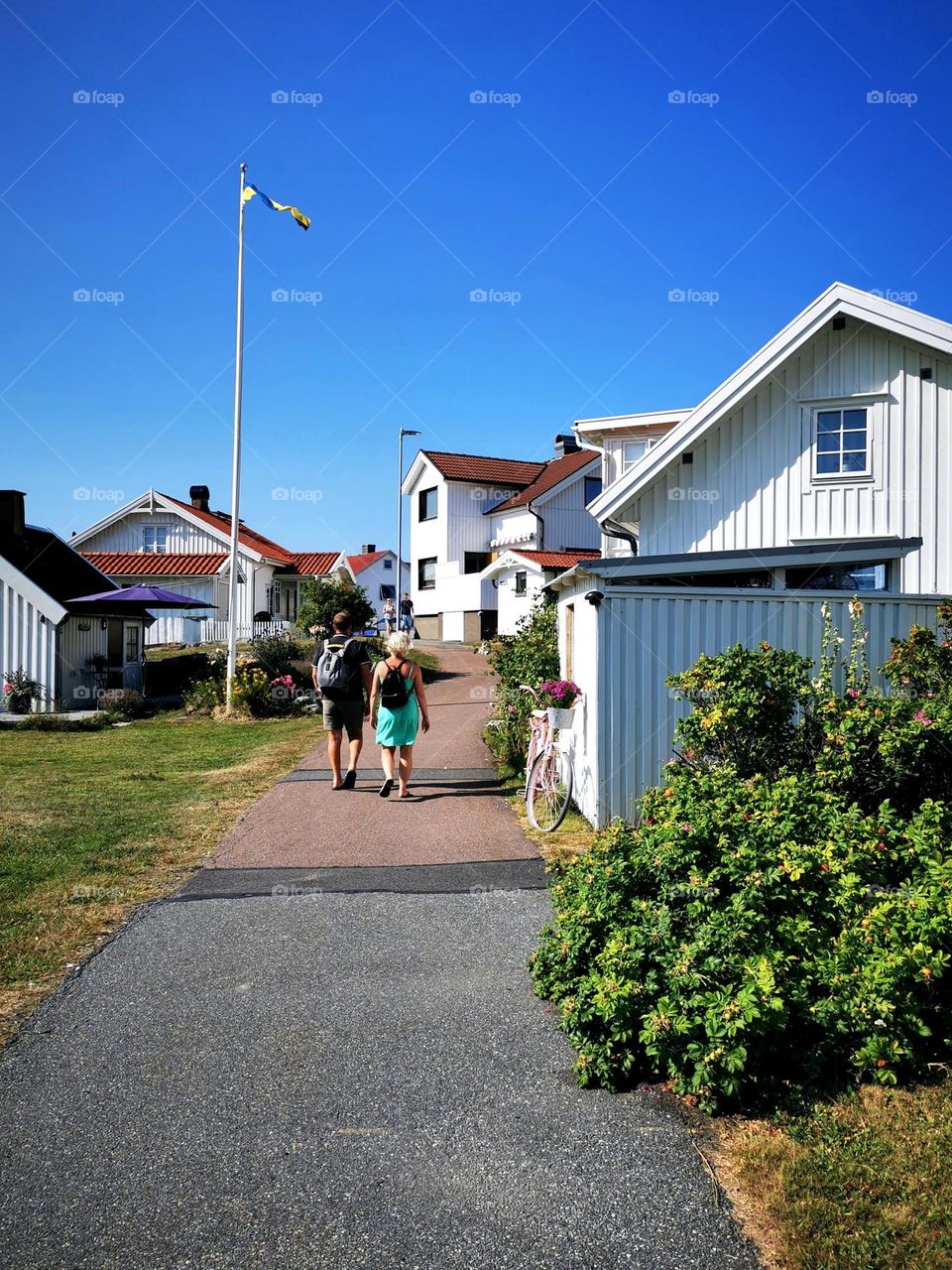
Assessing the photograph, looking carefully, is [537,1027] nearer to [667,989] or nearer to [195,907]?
[667,989]

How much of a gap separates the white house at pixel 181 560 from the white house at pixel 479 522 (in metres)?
7.00

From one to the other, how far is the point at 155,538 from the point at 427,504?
42.1ft

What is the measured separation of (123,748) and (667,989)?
13.4m

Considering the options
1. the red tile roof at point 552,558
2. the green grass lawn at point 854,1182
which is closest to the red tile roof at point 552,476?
the red tile roof at point 552,558

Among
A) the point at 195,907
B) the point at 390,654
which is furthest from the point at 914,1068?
the point at 390,654

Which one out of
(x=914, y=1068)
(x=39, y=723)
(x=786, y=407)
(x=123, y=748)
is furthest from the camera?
(x=39, y=723)

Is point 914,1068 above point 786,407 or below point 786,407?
below

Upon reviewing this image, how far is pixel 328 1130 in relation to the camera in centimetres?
360

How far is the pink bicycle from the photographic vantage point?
29.5 feet

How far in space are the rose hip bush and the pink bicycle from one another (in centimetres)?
318

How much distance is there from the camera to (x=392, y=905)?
6.47m

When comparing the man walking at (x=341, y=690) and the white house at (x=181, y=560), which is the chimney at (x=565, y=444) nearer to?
the white house at (x=181, y=560)

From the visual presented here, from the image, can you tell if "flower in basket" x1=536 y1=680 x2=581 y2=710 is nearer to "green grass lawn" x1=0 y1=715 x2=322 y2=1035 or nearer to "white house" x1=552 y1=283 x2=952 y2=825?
"white house" x1=552 y1=283 x2=952 y2=825

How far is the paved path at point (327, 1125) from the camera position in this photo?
9.73 ft
